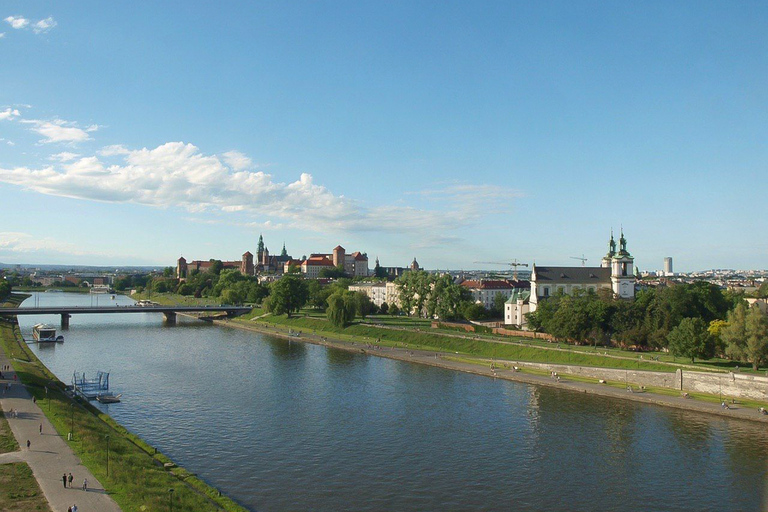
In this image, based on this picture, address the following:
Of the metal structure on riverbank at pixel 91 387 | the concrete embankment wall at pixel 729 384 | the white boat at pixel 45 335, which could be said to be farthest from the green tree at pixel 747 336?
the white boat at pixel 45 335

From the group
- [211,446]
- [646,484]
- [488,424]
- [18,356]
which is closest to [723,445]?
[646,484]

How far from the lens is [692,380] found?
3941 cm

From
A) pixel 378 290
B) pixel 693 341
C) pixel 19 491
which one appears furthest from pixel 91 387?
pixel 378 290

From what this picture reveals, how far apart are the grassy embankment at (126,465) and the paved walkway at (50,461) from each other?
366mm

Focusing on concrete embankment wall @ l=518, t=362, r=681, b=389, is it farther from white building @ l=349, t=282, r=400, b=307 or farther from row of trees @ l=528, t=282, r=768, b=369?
white building @ l=349, t=282, r=400, b=307

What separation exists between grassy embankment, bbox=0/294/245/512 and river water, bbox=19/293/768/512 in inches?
45.0

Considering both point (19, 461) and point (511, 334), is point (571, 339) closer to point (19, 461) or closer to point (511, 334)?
point (511, 334)

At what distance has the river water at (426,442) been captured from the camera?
22891 mm

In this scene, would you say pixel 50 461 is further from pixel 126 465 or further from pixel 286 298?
pixel 286 298

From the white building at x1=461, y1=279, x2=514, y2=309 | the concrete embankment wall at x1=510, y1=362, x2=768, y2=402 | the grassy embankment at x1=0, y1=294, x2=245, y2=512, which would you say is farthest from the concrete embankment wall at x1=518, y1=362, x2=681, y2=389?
the white building at x1=461, y1=279, x2=514, y2=309

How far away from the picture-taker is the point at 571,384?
141 feet

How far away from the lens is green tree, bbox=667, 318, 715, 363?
42.3m

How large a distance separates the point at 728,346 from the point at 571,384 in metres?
11.1

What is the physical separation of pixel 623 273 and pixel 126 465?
205 feet
